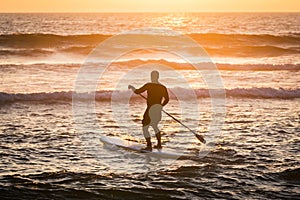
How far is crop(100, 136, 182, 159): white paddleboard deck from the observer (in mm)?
12664

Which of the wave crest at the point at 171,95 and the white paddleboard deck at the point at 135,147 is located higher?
the wave crest at the point at 171,95

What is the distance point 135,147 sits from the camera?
44.0ft

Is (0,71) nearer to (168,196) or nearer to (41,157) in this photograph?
(41,157)

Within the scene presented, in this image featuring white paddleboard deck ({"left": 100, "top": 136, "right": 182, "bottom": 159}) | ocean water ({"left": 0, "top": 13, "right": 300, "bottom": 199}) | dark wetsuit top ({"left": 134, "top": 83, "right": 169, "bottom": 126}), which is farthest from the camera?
dark wetsuit top ({"left": 134, "top": 83, "right": 169, "bottom": 126})

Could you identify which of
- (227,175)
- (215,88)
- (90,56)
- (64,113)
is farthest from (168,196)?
(90,56)

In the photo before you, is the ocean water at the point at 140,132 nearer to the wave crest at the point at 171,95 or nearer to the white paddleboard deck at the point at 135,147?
the wave crest at the point at 171,95

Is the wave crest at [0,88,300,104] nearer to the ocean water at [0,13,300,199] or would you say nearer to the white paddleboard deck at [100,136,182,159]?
the ocean water at [0,13,300,199]

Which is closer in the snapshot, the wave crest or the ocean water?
the ocean water

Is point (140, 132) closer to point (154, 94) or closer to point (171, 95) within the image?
point (154, 94)

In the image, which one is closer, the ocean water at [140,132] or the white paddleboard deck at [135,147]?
the ocean water at [140,132]

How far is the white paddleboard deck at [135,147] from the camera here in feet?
41.5

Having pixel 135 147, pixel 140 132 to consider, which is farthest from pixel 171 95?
pixel 135 147

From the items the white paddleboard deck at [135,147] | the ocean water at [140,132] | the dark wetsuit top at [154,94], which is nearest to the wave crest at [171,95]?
the ocean water at [140,132]

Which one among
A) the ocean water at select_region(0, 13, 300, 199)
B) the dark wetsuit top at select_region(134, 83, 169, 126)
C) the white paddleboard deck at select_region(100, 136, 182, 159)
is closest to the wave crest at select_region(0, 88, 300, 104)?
the ocean water at select_region(0, 13, 300, 199)
